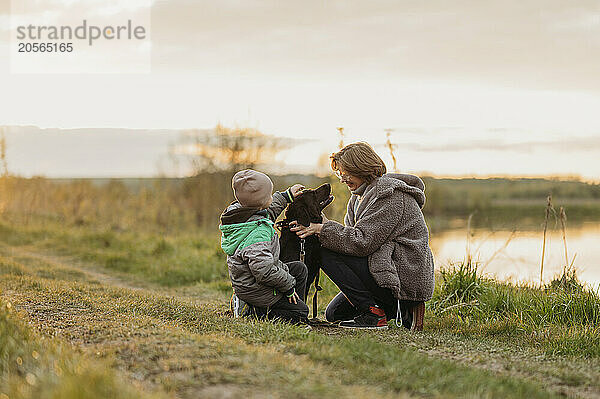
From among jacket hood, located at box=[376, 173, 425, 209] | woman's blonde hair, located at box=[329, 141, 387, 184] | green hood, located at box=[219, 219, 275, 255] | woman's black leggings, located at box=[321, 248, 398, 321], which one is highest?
woman's blonde hair, located at box=[329, 141, 387, 184]

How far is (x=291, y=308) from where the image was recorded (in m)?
5.59

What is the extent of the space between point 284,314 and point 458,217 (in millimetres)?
14697

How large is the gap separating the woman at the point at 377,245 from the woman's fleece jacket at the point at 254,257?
0.43 m

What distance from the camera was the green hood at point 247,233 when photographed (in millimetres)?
5344

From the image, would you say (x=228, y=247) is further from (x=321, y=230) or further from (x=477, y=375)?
(x=477, y=375)

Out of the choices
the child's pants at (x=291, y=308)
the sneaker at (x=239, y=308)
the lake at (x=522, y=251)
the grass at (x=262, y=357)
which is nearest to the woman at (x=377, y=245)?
the child's pants at (x=291, y=308)

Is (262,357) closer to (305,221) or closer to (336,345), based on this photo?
(336,345)

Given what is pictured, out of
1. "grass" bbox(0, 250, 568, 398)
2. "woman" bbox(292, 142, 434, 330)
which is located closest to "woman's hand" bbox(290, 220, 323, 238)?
"woman" bbox(292, 142, 434, 330)

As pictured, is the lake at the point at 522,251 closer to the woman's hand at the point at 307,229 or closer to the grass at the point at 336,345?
the grass at the point at 336,345

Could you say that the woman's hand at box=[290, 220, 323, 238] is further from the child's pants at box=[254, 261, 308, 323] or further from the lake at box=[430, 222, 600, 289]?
the lake at box=[430, 222, 600, 289]

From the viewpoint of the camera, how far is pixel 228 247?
5469 millimetres

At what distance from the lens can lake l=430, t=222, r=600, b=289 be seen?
842 centimetres

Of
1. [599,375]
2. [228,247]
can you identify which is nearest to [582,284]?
[599,375]

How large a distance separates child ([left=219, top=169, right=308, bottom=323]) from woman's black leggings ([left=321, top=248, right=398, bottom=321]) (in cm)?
38
